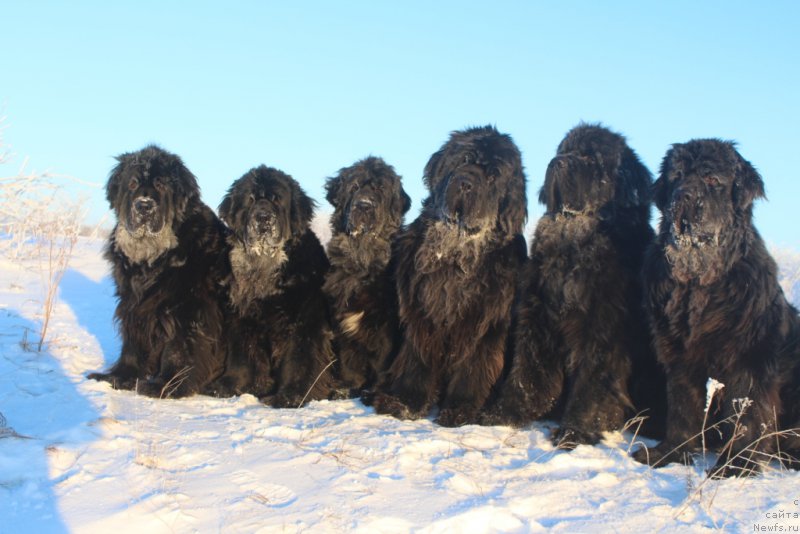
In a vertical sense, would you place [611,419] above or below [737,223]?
below

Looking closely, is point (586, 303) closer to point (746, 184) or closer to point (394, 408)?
point (746, 184)

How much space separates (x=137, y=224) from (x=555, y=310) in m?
3.44

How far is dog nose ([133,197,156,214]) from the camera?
18.7 ft

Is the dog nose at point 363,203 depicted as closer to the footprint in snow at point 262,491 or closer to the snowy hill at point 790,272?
the footprint in snow at point 262,491

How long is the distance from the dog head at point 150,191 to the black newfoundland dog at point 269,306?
16.2 inches

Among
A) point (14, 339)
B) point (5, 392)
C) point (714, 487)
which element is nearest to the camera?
point (714, 487)

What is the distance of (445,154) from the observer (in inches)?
219

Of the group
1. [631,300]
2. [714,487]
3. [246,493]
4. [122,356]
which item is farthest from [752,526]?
[122,356]

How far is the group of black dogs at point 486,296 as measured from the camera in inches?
169

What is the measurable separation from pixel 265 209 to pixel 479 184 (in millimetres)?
1833

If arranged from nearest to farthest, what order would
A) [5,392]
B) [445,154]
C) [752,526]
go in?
1. [752,526]
2. [5,392]
3. [445,154]

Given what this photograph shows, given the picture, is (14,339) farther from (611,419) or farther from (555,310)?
(611,419)

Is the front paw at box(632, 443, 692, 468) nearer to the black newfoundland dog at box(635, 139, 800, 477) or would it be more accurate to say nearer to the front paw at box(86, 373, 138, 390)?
the black newfoundland dog at box(635, 139, 800, 477)

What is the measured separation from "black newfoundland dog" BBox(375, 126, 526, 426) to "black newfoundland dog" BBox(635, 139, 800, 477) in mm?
1196
